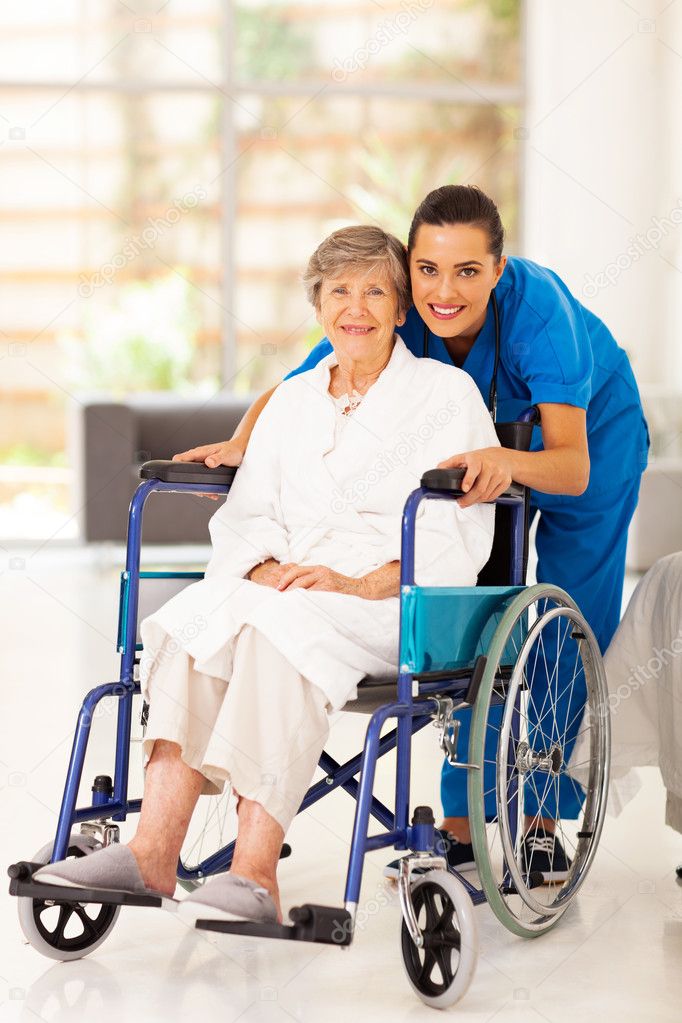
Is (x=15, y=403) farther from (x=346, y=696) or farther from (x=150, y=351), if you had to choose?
(x=346, y=696)

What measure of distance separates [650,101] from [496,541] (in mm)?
6086

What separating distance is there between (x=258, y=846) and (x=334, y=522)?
0.54 meters

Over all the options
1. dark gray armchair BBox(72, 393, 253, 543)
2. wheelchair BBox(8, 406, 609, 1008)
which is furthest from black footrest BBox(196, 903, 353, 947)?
dark gray armchair BBox(72, 393, 253, 543)

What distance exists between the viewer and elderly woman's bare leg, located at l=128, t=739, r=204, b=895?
167 centimetres

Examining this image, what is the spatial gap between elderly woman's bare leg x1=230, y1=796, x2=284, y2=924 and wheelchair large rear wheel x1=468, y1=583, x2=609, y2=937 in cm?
26

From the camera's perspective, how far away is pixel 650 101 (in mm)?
7555

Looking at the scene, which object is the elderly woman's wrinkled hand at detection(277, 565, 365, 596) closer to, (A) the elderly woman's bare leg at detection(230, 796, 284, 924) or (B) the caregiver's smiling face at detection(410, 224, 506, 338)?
(A) the elderly woman's bare leg at detection(230, 796, 284, 924)

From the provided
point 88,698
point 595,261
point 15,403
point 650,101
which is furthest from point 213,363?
point 88,698

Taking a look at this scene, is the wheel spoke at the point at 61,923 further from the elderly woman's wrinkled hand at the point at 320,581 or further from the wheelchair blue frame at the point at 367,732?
the elderly woman's wrinkled hand at the point at 320,581

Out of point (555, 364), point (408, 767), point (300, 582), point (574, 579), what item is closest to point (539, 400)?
point (555, 364)

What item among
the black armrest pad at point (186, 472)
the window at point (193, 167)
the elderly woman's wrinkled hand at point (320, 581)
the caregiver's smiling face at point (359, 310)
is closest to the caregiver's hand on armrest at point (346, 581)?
the elderly woman's wrinkled hand at point (320, 581)

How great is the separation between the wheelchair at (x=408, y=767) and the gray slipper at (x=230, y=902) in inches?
0.6

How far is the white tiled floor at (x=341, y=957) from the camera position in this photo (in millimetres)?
1636

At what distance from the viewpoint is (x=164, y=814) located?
5.55 feet
